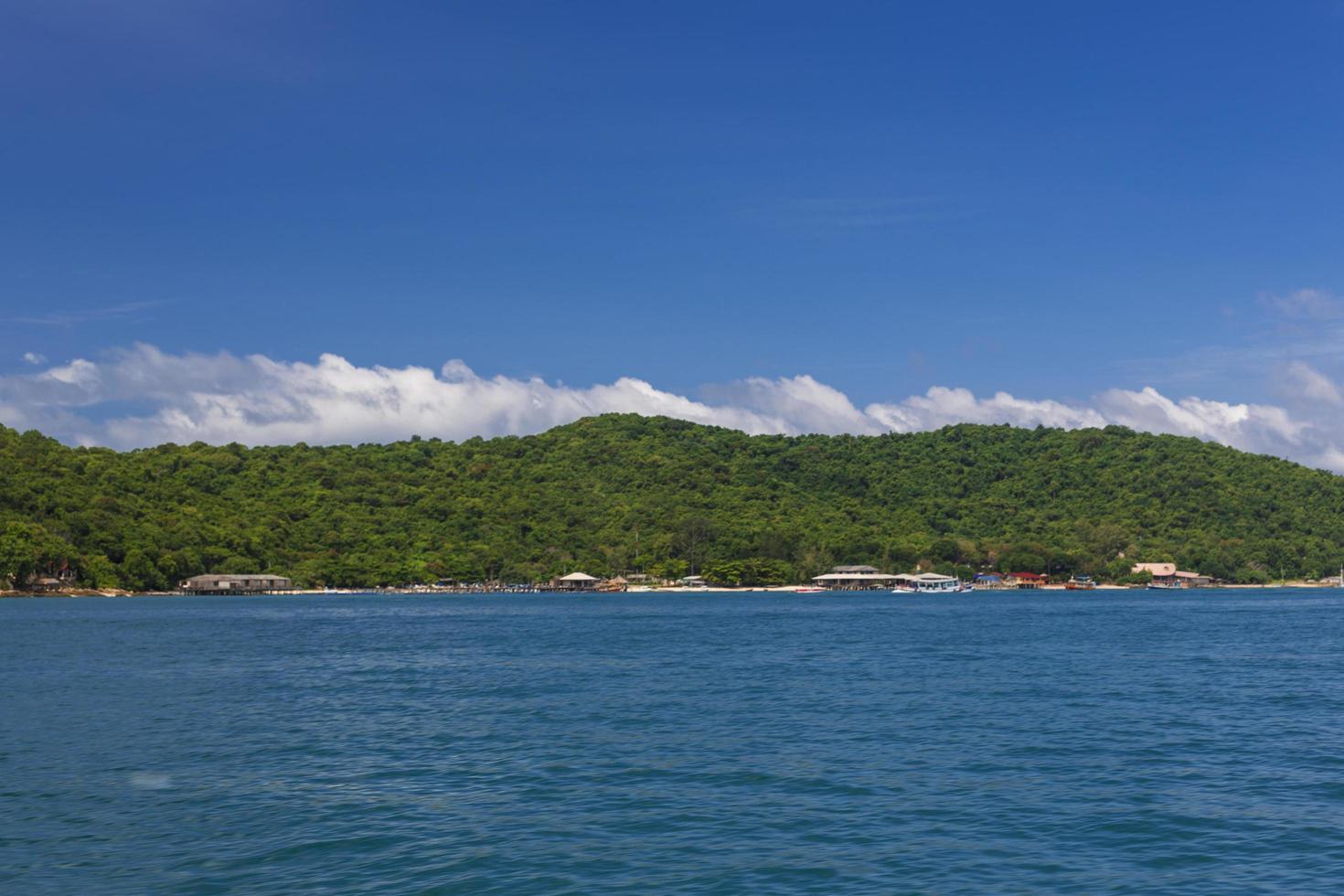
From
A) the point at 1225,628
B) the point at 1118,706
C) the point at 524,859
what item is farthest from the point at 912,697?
the point at 1225,628

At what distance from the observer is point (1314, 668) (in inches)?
2347

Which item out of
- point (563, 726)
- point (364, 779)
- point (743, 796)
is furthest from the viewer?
point (563, 726)

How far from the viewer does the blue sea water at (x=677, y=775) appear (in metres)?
21.8

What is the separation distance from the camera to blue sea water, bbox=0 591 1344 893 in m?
21.8

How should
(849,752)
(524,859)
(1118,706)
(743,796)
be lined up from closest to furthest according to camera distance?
(524,859)
(743,796)
(849,752)
(1118,706)

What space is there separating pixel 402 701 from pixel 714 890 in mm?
Answer: 29844

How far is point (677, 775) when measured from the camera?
102ft

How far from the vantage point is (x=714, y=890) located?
20.5 m

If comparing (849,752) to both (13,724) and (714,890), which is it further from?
(13,724)

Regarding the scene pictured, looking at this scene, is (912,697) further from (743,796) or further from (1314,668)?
(1314,668)

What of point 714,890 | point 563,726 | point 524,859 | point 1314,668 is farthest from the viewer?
point 1314,668

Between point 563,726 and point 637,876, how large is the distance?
19.0 metres

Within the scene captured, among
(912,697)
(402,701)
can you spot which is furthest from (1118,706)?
(402,701)

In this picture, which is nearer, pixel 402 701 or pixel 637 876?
pixel 637 876
